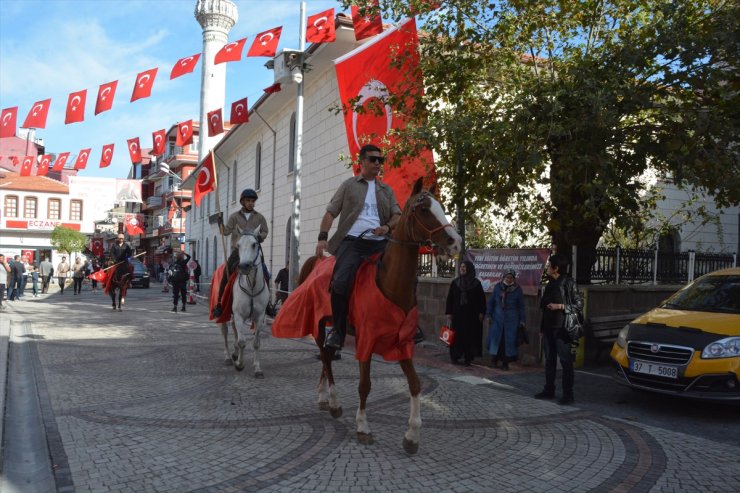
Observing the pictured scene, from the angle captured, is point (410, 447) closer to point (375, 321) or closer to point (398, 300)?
point (375, 321)

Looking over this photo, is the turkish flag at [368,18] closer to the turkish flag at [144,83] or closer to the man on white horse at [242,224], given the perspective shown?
the man on white horse at [242,224]

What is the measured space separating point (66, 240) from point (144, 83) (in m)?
44.3

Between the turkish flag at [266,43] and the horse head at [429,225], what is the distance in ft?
34.1

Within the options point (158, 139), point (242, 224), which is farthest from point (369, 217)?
point (158, 139)

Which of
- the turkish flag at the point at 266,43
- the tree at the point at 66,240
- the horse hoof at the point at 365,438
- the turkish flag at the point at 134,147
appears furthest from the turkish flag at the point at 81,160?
the tree at the point at 66,240

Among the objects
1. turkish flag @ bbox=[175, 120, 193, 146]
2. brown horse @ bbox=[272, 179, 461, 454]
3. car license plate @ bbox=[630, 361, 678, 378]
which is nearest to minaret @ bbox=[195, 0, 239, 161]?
turkish flag @ bbox=[175, 120, 193, 146]

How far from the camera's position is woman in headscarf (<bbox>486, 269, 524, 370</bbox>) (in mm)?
9859

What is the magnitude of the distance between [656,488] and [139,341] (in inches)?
401

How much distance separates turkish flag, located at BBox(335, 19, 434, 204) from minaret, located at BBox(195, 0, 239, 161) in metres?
34.0

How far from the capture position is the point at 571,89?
Answer: 8508 millimetres

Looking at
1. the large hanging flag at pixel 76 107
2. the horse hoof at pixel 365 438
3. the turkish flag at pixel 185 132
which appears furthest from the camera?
the turkish flag at pixel 185 132

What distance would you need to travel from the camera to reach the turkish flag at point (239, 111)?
61.7 feet

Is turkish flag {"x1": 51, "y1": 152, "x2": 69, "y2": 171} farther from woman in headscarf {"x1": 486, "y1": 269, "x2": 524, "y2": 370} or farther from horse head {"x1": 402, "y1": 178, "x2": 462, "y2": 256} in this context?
horse head {"x1": 402, "y1": 178, "x2": 462, "y2": 256}

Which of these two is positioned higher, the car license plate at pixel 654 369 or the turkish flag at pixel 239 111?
the turkish flag at pixel 239 111
